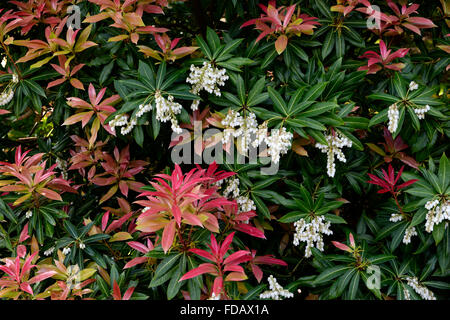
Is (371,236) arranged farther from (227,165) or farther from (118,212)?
(118,212)

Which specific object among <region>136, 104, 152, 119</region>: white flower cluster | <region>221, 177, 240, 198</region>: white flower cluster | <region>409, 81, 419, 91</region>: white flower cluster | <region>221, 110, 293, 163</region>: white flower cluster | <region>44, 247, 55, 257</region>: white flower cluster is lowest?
<region>44, 247, 55, 257</region>: white flower cluster

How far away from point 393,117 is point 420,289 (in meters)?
0.78

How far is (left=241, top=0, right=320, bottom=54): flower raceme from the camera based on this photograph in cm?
191

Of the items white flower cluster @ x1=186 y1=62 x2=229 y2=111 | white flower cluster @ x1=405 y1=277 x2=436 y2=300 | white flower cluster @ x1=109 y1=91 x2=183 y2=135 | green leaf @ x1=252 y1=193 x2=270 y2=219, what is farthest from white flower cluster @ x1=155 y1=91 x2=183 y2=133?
white flower cluster @ x1=405 y1=277 x2=436 y2=300

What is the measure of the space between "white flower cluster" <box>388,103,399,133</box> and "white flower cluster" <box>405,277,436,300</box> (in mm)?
689

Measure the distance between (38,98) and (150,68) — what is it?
24.5 inches

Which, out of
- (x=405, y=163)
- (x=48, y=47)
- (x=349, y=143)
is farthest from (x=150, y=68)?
(x=405, y=163)

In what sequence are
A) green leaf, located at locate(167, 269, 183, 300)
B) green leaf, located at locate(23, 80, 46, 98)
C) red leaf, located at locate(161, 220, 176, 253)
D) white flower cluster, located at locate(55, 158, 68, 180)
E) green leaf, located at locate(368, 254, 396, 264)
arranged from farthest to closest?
white flower cluster, located at locate(55, 158, 68, 180), green leaf, located at locate(23, 80, 46, 98), green leaf, located at locate(368, 254, 396, 264), green leaf, located at locate(167, 269, 183, 300), red leaf, located at locate(161, 220, 176, 253)

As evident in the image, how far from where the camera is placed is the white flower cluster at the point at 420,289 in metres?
1.87

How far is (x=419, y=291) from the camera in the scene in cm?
187

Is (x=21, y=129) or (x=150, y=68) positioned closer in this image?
(x=150, y=68)

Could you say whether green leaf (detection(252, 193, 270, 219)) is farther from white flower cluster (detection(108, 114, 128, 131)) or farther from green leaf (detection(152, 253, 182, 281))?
white flower cluster (detection(108, 114, 128, 131))

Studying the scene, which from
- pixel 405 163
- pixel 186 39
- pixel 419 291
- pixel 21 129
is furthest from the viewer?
pixel 21 129

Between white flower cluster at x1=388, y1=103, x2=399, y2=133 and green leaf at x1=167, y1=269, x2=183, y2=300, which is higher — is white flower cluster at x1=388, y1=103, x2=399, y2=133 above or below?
above
